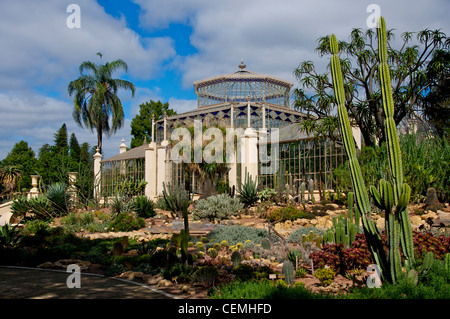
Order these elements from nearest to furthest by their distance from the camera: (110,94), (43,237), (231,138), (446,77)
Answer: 1. (43,237)
2. (446,77)
3. (231,138)
4. (110,94)

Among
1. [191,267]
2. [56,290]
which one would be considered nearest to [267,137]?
[191,267]

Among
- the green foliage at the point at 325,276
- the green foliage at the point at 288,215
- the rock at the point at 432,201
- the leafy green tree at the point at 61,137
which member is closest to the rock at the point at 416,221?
the rock at the point at 432,201

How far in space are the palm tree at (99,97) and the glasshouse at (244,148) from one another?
2.20 meters

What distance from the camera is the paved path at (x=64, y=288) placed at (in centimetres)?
519

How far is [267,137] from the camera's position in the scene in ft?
69.7

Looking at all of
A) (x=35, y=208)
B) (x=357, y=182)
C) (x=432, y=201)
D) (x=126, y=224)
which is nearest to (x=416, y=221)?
(x=432, y=201)

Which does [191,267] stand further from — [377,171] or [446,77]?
[446,77]

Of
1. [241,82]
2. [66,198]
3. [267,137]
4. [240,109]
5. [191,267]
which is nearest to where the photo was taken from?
[191,267]

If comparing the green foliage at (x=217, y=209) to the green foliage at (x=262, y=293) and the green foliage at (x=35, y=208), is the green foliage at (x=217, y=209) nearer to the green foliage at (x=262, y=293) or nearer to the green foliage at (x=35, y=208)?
the green foliage at (x=35, y=208)

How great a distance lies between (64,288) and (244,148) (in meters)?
15.4

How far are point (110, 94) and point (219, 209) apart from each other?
59.9 ft

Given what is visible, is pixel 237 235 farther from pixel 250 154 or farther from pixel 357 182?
pixel 250 154

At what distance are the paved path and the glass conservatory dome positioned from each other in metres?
20.3

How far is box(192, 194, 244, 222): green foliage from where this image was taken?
14250mm
